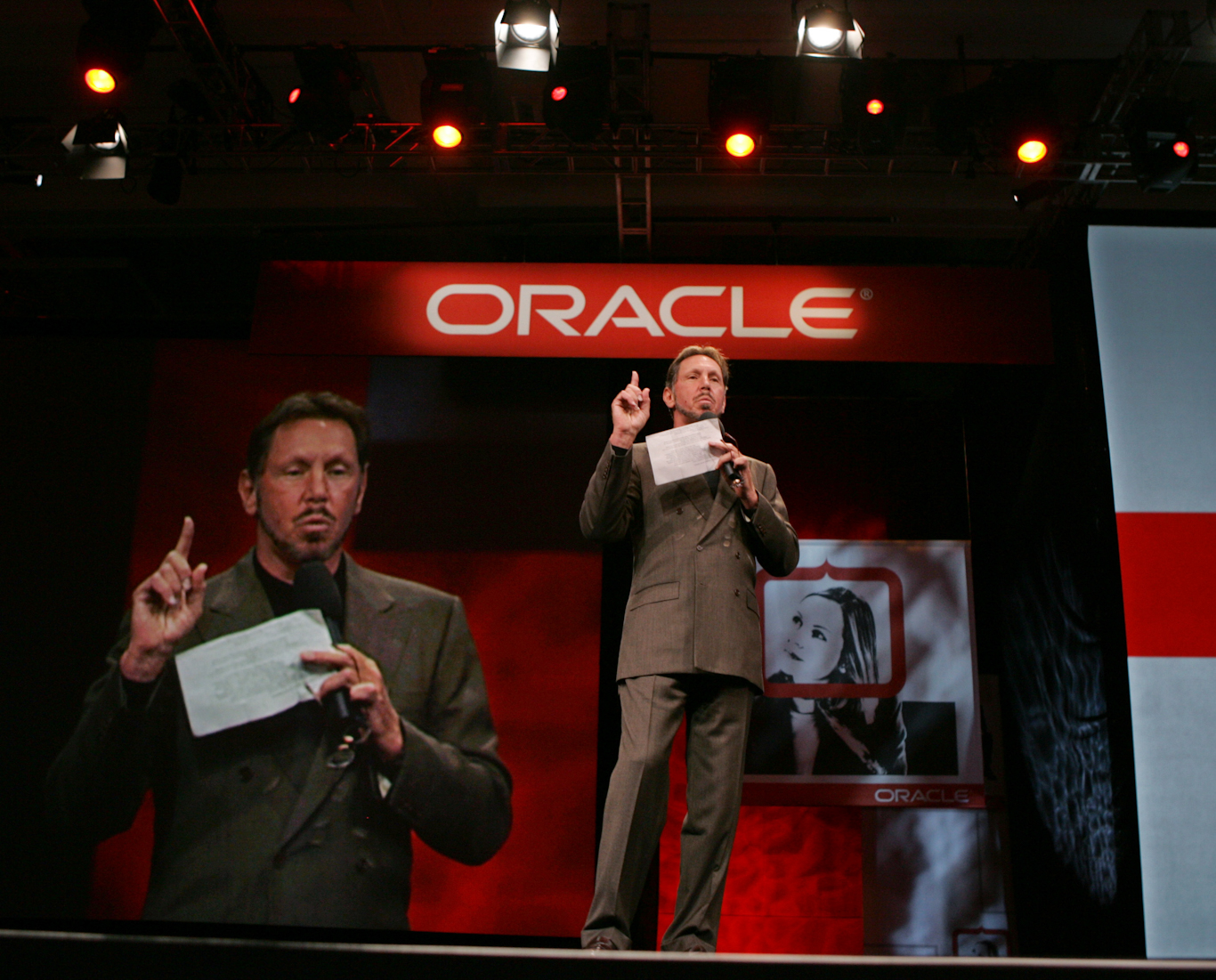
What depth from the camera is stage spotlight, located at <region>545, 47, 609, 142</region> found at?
4215 millimetres

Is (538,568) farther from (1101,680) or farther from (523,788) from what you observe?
(1101,680)

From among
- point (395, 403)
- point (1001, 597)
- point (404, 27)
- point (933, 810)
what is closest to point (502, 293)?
point (395, 403)

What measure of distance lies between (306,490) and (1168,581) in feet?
11.1

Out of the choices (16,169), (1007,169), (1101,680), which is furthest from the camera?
(16,169)

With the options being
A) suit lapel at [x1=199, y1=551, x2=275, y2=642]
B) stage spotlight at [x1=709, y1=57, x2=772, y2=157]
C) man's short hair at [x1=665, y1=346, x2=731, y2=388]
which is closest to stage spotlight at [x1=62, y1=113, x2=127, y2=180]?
suit lapel at [x1=199, y1=551, x2=275, y2=642]

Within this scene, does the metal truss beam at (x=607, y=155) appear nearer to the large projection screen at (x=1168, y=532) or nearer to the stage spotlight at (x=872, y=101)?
the stage spotlight at (x=872, y=101)

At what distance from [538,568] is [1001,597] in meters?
2.06

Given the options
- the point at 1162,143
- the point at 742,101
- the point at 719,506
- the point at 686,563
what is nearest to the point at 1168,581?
the point at 1162,143

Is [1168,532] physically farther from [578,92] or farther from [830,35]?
[578,92]

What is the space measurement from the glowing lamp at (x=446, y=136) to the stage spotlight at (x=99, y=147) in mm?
1370

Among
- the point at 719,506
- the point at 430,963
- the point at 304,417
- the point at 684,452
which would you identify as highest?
the point at 304,417

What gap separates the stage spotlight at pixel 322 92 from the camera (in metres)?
4.25

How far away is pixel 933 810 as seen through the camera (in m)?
4.21

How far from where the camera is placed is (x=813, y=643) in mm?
4223
